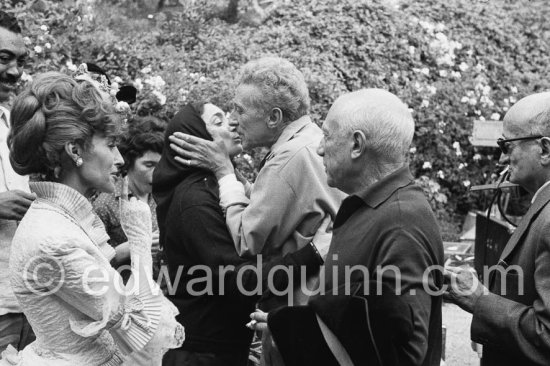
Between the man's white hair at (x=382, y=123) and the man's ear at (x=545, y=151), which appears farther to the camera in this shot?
the man's ear at (x=545, y=151)

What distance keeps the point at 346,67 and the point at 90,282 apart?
25.3 feet

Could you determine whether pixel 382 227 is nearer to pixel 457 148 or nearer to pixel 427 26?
pixel 457 148

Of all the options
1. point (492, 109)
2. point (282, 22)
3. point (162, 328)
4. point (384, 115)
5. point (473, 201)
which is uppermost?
point (384, 115)

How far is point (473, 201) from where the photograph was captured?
36.4 ft

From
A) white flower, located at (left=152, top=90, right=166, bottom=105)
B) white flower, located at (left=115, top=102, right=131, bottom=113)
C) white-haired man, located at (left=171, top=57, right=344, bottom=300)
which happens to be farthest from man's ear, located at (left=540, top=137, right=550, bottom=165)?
white flower, located at (left=152, top=90, right=166, bottom=105)

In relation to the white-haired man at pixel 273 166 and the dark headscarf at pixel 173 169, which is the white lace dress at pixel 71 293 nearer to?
the white-haired man at pixel 273 166

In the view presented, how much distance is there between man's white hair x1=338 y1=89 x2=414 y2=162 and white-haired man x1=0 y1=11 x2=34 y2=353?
168 cm

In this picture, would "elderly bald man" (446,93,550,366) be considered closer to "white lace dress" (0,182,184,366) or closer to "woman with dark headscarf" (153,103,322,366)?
"woman with dark headscarf" (153,103,322,366)

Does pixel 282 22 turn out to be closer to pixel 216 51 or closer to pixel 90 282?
pixel 216 51

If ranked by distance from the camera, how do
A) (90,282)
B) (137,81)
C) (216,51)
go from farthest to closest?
(216,51)
(137,81)
(90,282)

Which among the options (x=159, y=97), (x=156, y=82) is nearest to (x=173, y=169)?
(x=159, y=97)

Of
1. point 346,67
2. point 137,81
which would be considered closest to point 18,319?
point 137,81

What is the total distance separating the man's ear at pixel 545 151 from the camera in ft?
12.4

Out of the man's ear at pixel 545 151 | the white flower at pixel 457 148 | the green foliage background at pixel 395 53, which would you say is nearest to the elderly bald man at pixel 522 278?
the man's ear at pixel 545 151
